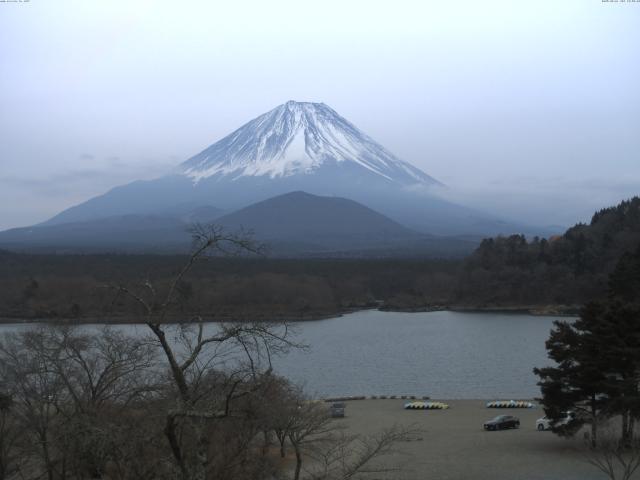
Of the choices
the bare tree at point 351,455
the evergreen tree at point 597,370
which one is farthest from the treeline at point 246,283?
the evergreen tree at point 597,370

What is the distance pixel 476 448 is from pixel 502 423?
1.75 meters

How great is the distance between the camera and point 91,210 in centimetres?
16338

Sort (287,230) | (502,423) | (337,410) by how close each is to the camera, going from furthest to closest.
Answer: (287,230)
(337,410)
(502,423)

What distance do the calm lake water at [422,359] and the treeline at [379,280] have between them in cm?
741

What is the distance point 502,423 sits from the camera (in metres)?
14.3

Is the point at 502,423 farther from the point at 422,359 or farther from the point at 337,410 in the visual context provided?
the point at 422,359

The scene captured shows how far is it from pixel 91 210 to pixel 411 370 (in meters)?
149

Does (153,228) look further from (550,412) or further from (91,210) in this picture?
(550,412)

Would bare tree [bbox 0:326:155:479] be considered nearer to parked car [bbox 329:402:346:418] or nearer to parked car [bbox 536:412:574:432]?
parked car [bbox 536:412:574:432]

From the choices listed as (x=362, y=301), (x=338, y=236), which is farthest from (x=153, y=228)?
(x=362, y=301)

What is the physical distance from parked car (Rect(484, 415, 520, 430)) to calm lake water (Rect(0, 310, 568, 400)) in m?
4.05

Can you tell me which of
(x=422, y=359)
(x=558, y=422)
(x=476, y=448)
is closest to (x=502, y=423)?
(x=476, y=448)

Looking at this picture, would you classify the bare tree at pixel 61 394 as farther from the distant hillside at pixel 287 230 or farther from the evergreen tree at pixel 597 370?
the distant hillside at pixel 287 230

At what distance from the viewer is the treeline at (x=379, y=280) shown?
43469mm
